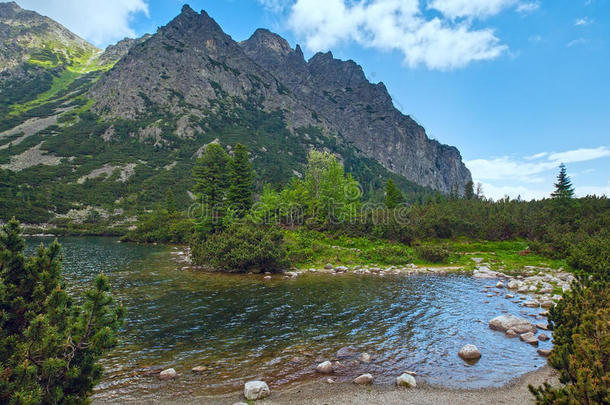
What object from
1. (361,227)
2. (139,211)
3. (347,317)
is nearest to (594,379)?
(347,317)

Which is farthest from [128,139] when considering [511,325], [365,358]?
[511,325]

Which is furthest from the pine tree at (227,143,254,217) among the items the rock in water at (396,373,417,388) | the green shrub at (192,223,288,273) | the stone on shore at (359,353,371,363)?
the rock in water at (396,373,417,388)

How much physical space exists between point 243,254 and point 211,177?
636 inches

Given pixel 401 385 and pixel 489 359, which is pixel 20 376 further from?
pixel 489 359

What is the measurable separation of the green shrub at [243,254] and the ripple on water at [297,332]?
4085 mm

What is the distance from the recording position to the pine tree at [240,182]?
40.4 m

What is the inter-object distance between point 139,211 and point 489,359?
3877 inches

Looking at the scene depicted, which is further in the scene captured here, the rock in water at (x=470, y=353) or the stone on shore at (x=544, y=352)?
the stone on shore at (x=544, y=352)

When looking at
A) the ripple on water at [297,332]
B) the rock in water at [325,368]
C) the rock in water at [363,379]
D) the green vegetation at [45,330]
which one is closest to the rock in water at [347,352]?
the ripple on water at [297,332]

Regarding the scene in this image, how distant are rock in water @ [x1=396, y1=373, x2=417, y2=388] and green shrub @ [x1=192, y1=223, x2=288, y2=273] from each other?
19.9m

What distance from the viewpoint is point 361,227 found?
131 ft

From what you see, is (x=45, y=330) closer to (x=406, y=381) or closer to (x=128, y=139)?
(x=406, y=381)

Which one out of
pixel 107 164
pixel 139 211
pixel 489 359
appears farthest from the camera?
pixel 107 164

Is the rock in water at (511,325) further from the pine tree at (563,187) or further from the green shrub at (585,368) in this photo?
the pine tree at (563,187)
